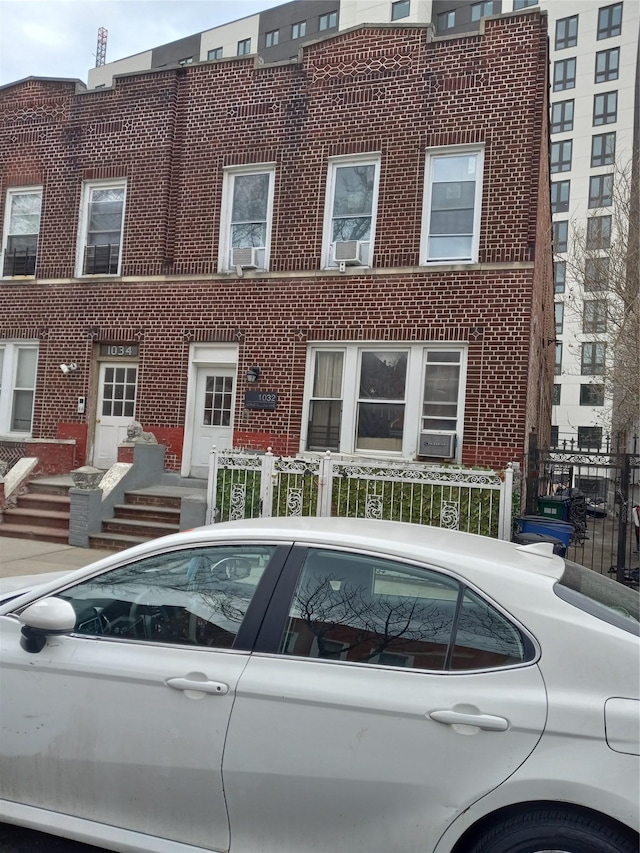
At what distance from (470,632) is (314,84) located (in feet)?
35.6

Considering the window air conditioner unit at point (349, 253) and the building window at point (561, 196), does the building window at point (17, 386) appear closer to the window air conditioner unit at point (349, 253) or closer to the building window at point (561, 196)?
the window air conditioner unit at point (349, 253)

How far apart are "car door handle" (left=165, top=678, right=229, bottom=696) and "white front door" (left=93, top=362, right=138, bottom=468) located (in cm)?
995

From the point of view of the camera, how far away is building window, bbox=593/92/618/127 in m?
40.4

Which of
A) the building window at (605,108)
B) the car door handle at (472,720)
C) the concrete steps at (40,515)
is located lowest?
the concrete steps at (40,515)

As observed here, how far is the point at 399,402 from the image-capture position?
33.8 ft

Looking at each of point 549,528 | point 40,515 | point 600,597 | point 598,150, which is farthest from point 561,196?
point 600,597

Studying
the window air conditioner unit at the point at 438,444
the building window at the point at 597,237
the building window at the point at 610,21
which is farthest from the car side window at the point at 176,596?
the building window at the point at 610,21

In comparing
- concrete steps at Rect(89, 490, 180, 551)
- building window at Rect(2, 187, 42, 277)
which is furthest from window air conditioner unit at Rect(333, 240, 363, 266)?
building window at Rect(2, 187, 42, 277)

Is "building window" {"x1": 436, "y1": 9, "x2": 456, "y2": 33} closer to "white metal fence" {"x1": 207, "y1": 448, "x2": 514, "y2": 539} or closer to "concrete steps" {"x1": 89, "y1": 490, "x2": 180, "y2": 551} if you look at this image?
"white metal fence" {"x1": 207, "y1": 448, "x2": 514, "y2": 539}

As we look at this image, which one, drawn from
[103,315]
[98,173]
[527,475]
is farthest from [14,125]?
[527,475]

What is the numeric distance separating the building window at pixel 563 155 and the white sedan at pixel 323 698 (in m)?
45.8

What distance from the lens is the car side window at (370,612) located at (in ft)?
8.09

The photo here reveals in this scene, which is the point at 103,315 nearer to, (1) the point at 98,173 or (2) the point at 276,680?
(1) the point at 98,173

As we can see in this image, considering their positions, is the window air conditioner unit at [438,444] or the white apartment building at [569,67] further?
the white apartment building at [569,67]
